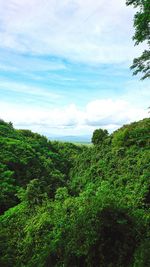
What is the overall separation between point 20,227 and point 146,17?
43.3 ft

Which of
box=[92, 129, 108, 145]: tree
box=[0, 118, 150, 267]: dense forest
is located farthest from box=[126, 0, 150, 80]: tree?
box=[92, 129, 108, 145]: tree

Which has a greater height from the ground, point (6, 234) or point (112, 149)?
point (112, 149)

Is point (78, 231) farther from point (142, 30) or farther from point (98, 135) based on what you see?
point (98, 135)

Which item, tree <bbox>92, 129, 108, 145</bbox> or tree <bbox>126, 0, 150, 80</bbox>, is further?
tree <bbox>92, 129, 108, 145</bbox>

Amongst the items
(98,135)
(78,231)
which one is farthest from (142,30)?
(98,135)

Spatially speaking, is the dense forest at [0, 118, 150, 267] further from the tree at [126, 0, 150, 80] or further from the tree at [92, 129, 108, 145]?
the tree at [92, 129, 108, 145]

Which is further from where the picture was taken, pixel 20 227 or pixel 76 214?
pixel 20 227

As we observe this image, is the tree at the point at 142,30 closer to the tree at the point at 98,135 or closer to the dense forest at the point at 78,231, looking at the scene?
the dense forest at the point at 78,231

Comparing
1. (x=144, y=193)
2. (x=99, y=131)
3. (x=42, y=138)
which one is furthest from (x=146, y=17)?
(x=42, y=138)

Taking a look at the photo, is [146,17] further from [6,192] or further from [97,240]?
[6,192]

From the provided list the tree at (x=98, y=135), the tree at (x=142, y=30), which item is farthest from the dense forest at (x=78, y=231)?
the tree at (x=98, y=135)

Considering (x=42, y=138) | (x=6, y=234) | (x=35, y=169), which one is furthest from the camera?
(x=42, y=138)

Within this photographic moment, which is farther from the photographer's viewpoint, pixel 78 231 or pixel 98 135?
pixel 98 135

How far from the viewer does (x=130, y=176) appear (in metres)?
23.2
